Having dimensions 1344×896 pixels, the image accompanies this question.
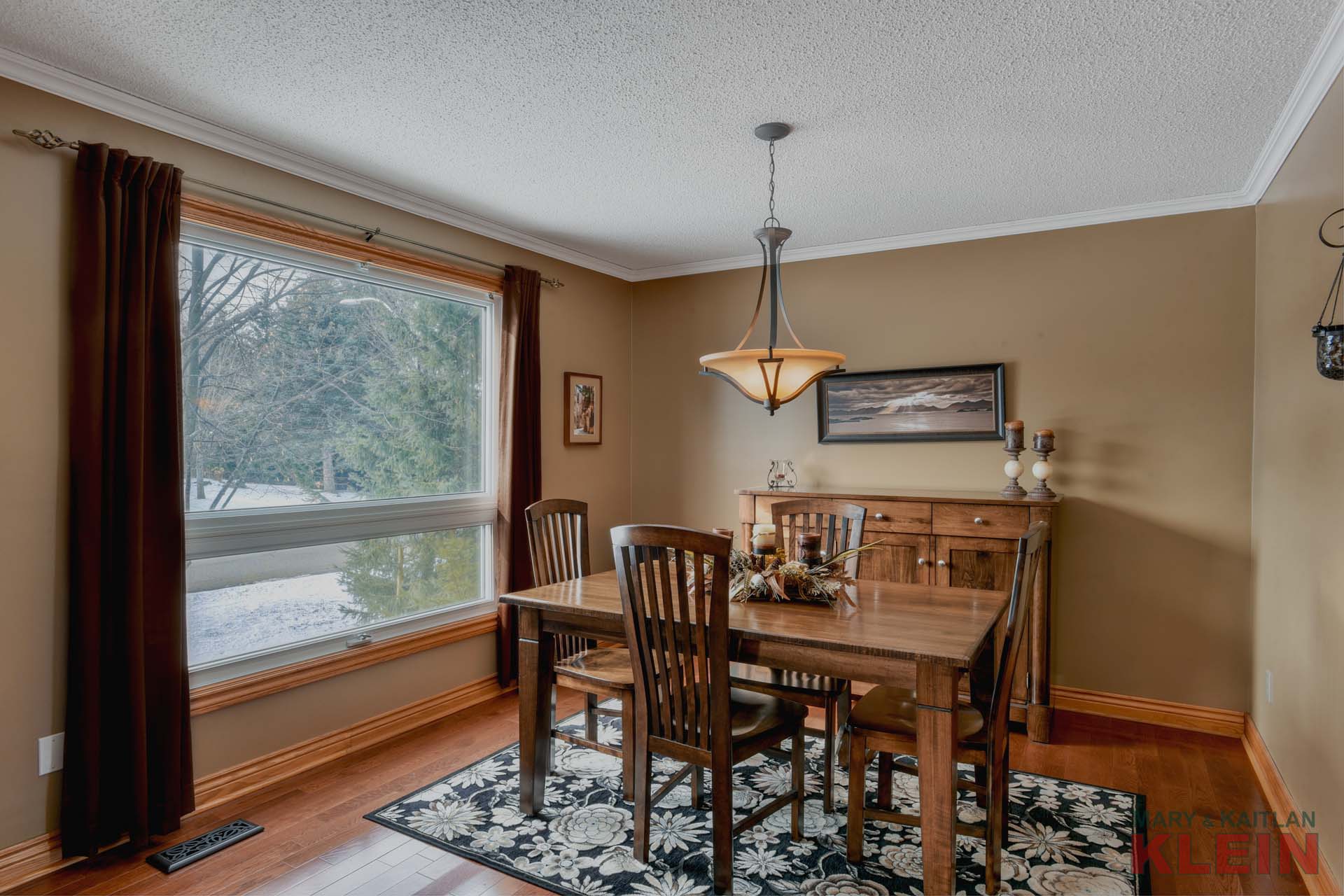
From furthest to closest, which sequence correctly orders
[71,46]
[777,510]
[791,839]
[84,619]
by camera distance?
[777,510]
[791,839]
[84,619]
[71,46]

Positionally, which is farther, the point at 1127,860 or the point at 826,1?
the point at 1127,860

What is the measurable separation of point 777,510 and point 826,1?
2183 millimetres

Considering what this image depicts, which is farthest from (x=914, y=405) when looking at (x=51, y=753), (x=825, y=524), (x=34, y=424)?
(x=51, y=753)

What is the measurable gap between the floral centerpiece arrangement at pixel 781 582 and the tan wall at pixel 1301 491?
1.40m

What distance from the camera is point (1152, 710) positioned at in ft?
12.2

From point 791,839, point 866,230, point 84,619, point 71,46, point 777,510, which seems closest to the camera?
point 71,46

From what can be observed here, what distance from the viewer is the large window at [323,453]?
2.90 meters

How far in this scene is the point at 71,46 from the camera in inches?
89.3

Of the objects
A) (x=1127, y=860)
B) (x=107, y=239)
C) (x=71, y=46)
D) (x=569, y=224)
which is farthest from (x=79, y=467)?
(x=1127, y=860)

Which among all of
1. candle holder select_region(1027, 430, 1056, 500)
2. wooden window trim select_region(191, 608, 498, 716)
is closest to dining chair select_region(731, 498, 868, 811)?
candle holder select_region(1027, 430, 1056, 500)

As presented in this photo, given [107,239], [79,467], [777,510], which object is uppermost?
[107,239]

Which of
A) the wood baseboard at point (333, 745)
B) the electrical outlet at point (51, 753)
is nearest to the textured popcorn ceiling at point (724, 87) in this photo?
the electrical outlet at point (51, 753)

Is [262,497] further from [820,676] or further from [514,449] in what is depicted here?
[820,676]

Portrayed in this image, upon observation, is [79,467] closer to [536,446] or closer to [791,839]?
[536,446]
